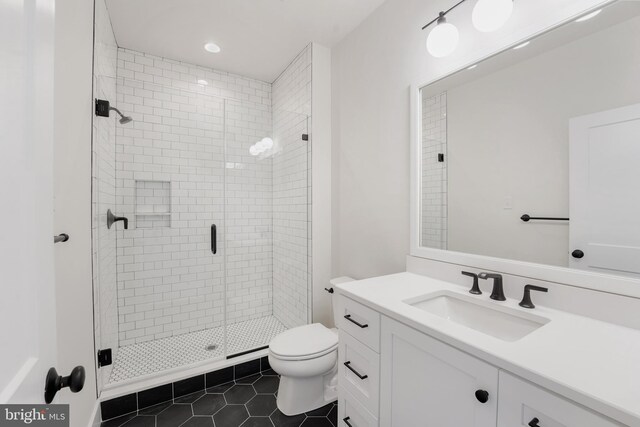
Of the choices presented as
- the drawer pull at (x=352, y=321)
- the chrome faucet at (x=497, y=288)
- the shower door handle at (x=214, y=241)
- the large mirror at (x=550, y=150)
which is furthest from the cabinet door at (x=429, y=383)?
the shower door handle at (x=214, y=241)

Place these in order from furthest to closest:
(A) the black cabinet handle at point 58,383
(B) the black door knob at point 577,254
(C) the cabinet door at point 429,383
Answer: (B) the black door knob at point 577,254 < (C) the cabinet door at point 429,383 < (A) the black cabinet handle at point 58,383

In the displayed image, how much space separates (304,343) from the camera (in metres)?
1.78

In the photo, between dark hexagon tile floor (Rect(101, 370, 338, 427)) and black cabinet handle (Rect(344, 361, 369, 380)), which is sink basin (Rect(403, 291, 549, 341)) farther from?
dark hexagon tile floor (Rect(101, 370, 338, 427))

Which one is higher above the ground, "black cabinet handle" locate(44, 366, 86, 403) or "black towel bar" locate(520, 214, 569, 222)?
"black towel bar" locate(520, 214, 569, 222)

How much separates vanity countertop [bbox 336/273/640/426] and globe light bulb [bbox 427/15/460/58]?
128 cm

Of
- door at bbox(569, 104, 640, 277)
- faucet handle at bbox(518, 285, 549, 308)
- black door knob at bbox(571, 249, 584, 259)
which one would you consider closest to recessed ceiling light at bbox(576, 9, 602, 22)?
door at bbox(569, 104, 640, 277)

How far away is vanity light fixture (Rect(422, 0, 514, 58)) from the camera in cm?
121

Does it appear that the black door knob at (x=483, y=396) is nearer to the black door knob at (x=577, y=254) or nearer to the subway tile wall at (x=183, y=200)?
the black door knob at (x=577, y=254)

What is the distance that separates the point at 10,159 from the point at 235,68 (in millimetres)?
2840

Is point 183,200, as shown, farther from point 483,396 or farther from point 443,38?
point 483,396

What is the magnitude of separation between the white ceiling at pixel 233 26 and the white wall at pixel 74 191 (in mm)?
634

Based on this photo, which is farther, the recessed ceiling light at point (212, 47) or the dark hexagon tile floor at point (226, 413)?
the recessed ceiling light at point (212, 47)

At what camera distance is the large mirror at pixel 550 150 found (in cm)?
97

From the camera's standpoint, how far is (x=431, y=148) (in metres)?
1.62
